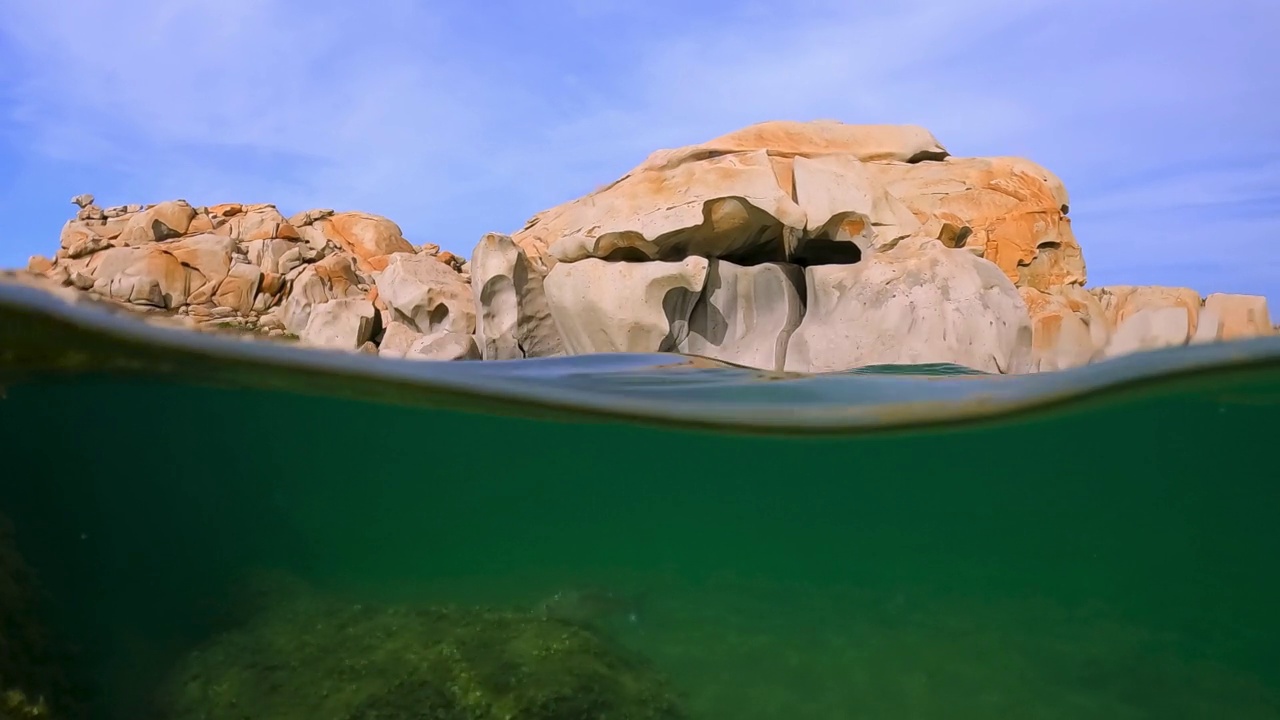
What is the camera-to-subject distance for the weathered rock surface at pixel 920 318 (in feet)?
42.0

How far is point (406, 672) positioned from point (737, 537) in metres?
4.29

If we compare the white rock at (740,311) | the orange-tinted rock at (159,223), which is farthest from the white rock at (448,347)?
the orange-tinted rock at (159,223)

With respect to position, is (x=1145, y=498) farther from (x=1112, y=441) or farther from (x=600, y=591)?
(x=600, y=591)

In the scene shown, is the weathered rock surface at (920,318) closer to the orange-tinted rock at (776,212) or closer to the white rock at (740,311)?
the white rock at (740,311)

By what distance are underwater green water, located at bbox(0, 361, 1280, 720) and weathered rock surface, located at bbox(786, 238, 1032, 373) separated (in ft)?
12.1

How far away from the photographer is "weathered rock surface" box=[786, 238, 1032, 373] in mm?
12789

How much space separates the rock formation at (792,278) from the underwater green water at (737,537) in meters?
1.88

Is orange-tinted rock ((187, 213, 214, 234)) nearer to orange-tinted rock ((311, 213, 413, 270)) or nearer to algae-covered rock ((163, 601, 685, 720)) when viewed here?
orange-tinted rock ((311, 213, 413, 270))

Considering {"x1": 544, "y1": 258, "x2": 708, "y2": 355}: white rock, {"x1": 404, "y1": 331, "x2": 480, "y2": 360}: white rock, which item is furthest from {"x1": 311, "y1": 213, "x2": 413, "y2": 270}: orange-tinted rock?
{"x1": 544, "y1": 258, "x2": 708, "y2": 355}: white rock

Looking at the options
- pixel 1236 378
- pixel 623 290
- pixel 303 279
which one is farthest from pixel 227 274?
pixel 1236 378

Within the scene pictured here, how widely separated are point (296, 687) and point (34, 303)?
2.68 m

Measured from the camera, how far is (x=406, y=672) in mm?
5047

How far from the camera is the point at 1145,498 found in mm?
9133

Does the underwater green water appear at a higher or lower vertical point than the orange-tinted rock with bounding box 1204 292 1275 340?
lower
